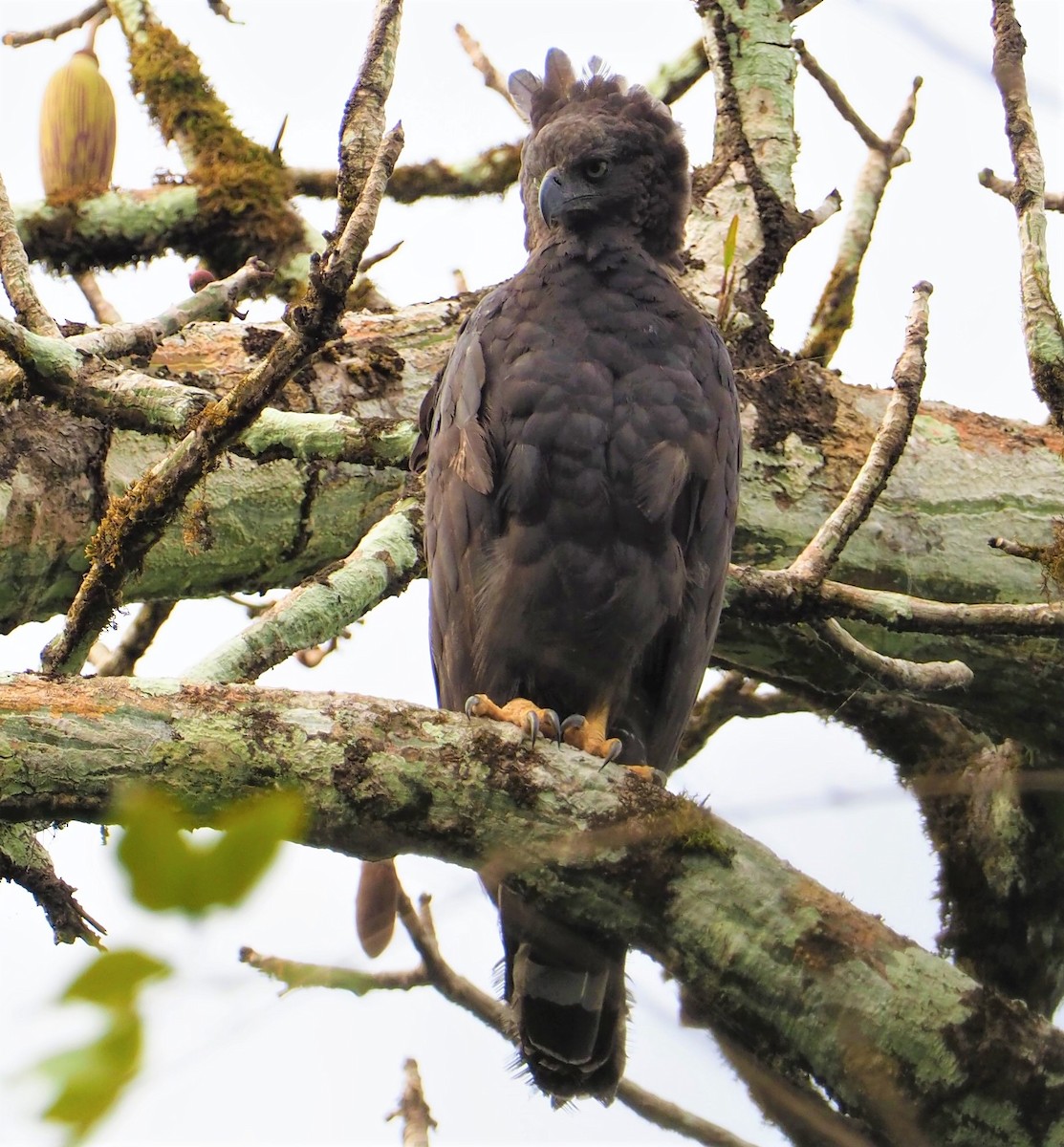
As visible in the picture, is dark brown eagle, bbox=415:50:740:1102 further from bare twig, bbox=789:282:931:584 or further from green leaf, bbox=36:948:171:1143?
green leaf, bbox=36:948:171:1143

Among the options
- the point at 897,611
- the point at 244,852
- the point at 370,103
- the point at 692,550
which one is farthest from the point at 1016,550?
the point at 244,852

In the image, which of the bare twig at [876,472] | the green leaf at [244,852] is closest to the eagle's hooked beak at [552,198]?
the bare twig at [876,472]

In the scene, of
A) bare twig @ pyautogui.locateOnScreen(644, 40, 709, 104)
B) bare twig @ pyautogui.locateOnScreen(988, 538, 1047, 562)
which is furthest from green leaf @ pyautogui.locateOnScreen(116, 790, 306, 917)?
bare twig @ pyautogui.locateOnScreen(644, 40, 709, 104)

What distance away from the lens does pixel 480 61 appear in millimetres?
5941

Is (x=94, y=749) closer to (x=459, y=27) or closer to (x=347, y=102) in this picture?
(x=347, y=102)

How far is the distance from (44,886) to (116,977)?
184 centimetres

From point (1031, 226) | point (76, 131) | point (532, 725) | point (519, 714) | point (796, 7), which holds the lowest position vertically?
point (532, 725)

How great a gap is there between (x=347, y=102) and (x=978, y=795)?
3.50 meters

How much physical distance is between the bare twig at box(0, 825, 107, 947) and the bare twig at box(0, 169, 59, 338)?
1.34 m

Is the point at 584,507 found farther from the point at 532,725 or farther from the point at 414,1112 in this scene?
the point at 414,1112

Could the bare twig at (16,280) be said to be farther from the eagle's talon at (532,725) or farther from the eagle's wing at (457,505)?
the eagle's talon at (532,725)

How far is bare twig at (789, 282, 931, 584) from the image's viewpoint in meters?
3.47

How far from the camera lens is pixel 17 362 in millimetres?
2998

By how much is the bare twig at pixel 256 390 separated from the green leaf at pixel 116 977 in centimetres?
184
